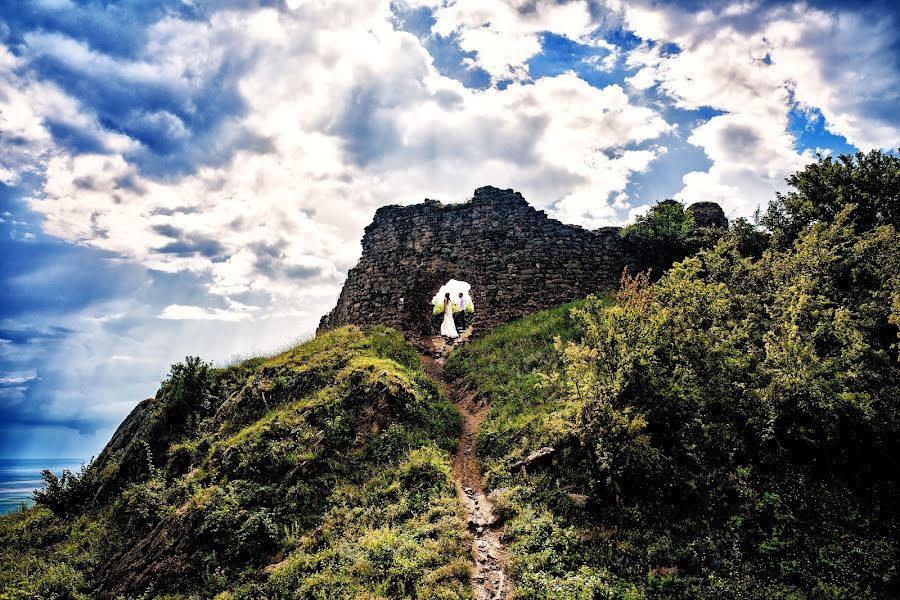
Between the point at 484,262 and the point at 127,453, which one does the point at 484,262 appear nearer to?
the point at 484,262

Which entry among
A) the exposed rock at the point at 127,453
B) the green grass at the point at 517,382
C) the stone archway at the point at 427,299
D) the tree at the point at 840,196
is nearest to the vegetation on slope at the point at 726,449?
the green grass at the point at 517,382

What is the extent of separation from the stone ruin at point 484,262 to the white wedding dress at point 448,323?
0.72 m

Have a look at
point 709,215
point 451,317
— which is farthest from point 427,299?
point 709,215

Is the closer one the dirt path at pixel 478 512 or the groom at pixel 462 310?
the dirt path at pixel 478 512

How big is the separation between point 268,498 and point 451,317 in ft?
41.7

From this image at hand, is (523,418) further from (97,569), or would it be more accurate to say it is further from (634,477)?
(97,569)

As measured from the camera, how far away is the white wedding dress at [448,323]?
21031 millimetres

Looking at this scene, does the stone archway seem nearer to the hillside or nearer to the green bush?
the hillside

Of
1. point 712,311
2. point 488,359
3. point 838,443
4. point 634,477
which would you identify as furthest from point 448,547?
point 488,359

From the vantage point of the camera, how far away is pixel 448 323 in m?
21.3

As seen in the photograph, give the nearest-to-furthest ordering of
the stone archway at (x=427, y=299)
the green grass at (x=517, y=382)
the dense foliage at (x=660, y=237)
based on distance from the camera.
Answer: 1. the green grass at (x=517, y=382)
2. the dense foliage at (x=660, y=237)
3. the stone archway at (x=427, y=299)

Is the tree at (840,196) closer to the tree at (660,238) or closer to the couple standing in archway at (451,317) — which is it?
the tree at (660,238)

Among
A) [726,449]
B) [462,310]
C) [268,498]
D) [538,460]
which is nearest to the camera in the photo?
[726,449]

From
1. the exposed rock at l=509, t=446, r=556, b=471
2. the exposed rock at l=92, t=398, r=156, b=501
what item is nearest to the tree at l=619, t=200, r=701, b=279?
the exposed rock at l=509, t=446, r=556, b=471
